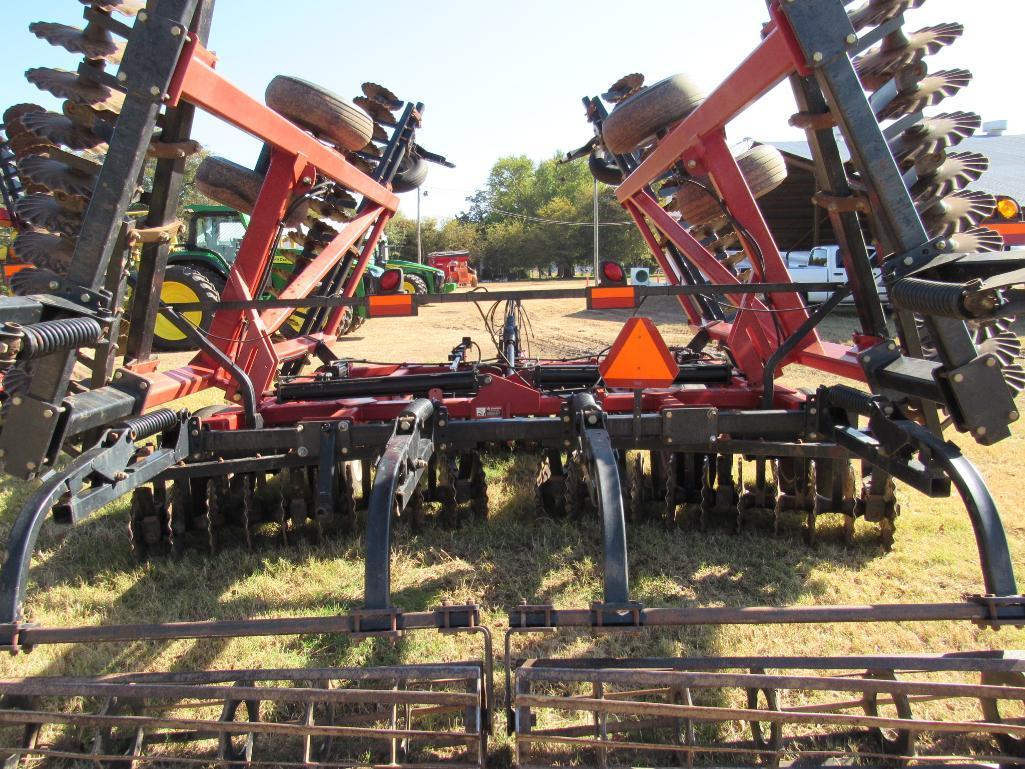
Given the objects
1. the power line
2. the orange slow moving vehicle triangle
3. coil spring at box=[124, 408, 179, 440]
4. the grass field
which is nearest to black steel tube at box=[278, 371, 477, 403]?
the grass field

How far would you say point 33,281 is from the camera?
2.55 meters

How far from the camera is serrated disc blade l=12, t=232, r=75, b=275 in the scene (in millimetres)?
2715

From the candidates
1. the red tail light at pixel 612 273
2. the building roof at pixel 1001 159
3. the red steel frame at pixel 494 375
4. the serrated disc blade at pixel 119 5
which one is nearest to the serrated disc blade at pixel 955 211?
the red steel frame at pixel 494 375

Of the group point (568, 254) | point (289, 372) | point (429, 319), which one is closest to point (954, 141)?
point (289, 372)

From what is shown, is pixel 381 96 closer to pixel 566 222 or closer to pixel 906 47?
pixel 906 47

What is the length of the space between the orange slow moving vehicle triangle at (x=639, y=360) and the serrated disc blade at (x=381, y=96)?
371 cm

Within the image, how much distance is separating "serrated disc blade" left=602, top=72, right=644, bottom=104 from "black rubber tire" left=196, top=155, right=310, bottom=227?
305 centimetres

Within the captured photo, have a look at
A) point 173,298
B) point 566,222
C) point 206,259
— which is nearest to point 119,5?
point 173,298

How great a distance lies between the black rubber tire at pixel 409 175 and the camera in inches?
232

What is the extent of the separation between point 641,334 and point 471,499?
1701 millimetres

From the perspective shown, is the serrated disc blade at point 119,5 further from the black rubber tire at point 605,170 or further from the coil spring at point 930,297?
the black rubber tire at point 605,170

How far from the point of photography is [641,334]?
2898 millimetres

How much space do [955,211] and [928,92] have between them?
487mm

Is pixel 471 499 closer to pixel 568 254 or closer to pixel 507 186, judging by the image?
pixel 568 254
